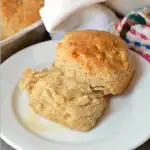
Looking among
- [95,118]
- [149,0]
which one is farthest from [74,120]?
[149,0]

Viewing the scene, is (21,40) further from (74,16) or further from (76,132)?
(76,132)

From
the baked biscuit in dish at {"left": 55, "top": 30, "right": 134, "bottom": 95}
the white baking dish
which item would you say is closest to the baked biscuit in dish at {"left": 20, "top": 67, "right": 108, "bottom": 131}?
the baked biscuit in dish at {"left": 55, "top": 30, "right": 134, "bottom": 95}

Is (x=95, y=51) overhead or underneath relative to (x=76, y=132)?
Answer: overhead

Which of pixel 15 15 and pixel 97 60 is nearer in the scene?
pixel 97 60

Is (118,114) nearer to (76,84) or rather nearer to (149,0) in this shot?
(76,84)

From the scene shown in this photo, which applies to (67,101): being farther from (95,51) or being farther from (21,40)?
(21,40)

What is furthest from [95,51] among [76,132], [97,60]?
[76,132]
